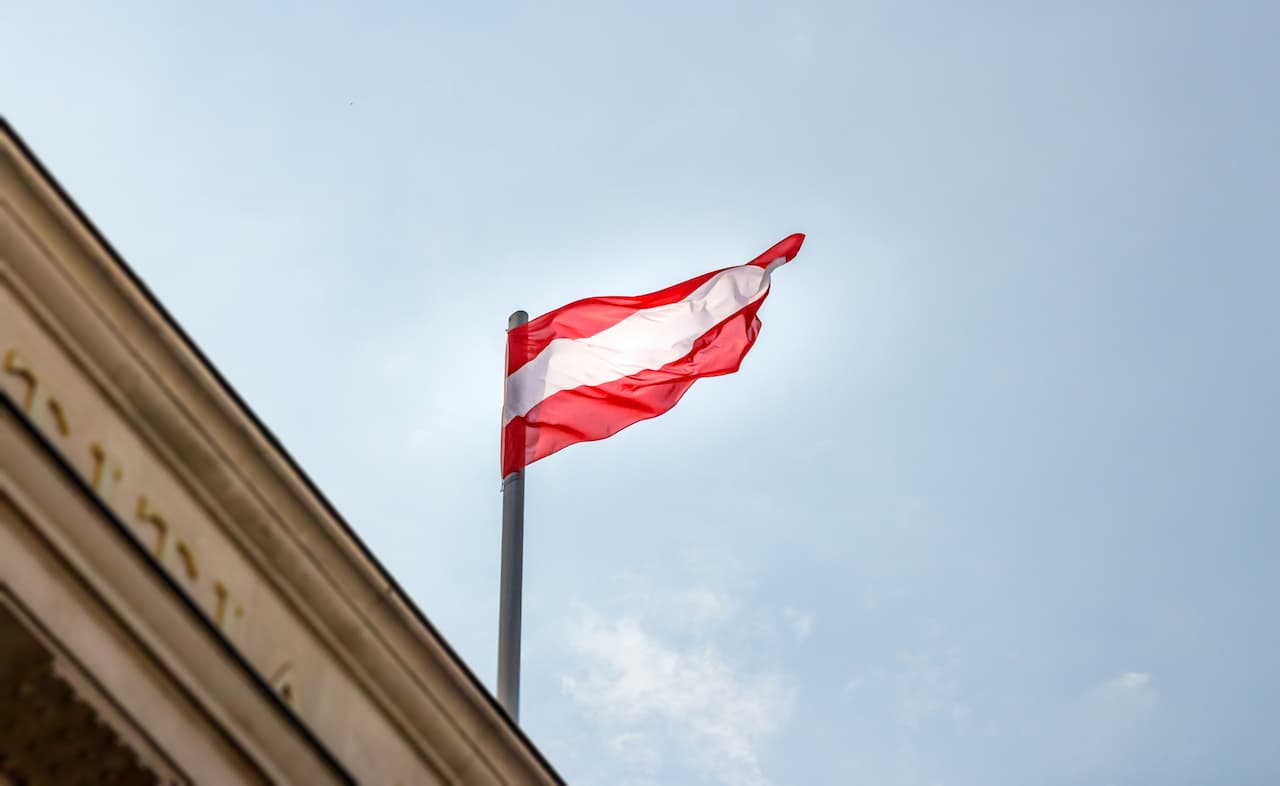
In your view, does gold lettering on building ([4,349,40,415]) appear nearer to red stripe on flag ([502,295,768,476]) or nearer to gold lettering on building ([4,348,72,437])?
gold lettering on building ([4,348,72,437])

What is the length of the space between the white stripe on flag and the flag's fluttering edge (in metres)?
0.01

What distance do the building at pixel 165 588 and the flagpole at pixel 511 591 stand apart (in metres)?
1.56

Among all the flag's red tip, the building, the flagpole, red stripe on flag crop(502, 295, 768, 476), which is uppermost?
the flag's red tip

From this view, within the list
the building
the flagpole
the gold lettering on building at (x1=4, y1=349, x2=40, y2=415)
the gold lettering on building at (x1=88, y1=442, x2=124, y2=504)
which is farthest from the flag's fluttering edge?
the gold lettering on building at (x1=4, y1=349, x2=40, y2=415)

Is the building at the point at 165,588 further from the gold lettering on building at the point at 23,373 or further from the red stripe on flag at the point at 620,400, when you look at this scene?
the red stripe on flag at the point at 620,400

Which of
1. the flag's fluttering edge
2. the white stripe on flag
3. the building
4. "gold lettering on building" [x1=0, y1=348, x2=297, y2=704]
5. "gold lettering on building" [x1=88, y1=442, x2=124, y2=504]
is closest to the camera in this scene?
the building

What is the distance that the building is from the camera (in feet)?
33.2

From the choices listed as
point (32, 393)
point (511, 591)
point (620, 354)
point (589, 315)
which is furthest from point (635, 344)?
point (32, 393)

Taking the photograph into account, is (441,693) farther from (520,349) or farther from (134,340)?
(520,349)

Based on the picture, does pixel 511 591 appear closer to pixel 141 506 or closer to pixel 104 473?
pixel 141 506

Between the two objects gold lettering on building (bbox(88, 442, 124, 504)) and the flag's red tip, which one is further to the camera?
the flag's red tip

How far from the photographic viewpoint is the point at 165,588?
10734mm

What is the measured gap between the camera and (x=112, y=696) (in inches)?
398

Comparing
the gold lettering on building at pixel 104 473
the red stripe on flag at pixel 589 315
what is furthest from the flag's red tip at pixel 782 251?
the gold lettering on building at pixel 104 473
